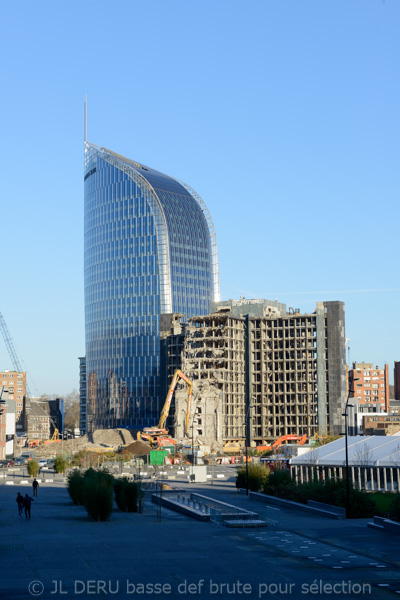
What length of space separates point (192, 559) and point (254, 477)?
44.9 m

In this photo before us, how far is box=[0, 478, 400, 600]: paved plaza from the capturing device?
102ft

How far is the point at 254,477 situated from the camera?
271 ft

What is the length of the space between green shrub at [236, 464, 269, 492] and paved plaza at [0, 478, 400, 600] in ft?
73.0

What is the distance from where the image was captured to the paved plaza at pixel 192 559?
30953mm

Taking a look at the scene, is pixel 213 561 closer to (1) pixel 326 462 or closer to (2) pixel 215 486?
(1) pixel 326 462

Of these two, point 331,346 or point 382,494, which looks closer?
point 382,494

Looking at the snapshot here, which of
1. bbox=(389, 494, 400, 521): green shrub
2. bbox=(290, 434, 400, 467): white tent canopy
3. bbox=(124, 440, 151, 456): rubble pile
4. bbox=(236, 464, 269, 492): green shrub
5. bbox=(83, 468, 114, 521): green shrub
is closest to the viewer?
bbox=(389, 494, 400, 521): green shrub

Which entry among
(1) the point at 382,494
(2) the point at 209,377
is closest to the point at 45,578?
(1) the point at 382,494

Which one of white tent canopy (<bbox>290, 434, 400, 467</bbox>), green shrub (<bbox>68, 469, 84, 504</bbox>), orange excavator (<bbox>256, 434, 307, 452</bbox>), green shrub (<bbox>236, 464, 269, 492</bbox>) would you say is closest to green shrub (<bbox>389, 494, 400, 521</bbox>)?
white tent canopy (<bbox>290, 434, 400, 467</bbox>)

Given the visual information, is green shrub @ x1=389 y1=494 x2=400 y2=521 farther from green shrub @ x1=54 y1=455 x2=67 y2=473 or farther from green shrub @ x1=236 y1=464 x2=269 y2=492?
green shrub @ x1=54 y1=455 x2=67 y2=473

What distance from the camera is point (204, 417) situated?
183375mm

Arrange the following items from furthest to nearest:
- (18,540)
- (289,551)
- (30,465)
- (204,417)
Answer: (204,417), (30,465), (18,540), (289,551)

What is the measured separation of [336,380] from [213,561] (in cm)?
16551

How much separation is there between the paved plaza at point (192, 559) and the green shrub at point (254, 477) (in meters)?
22.3
